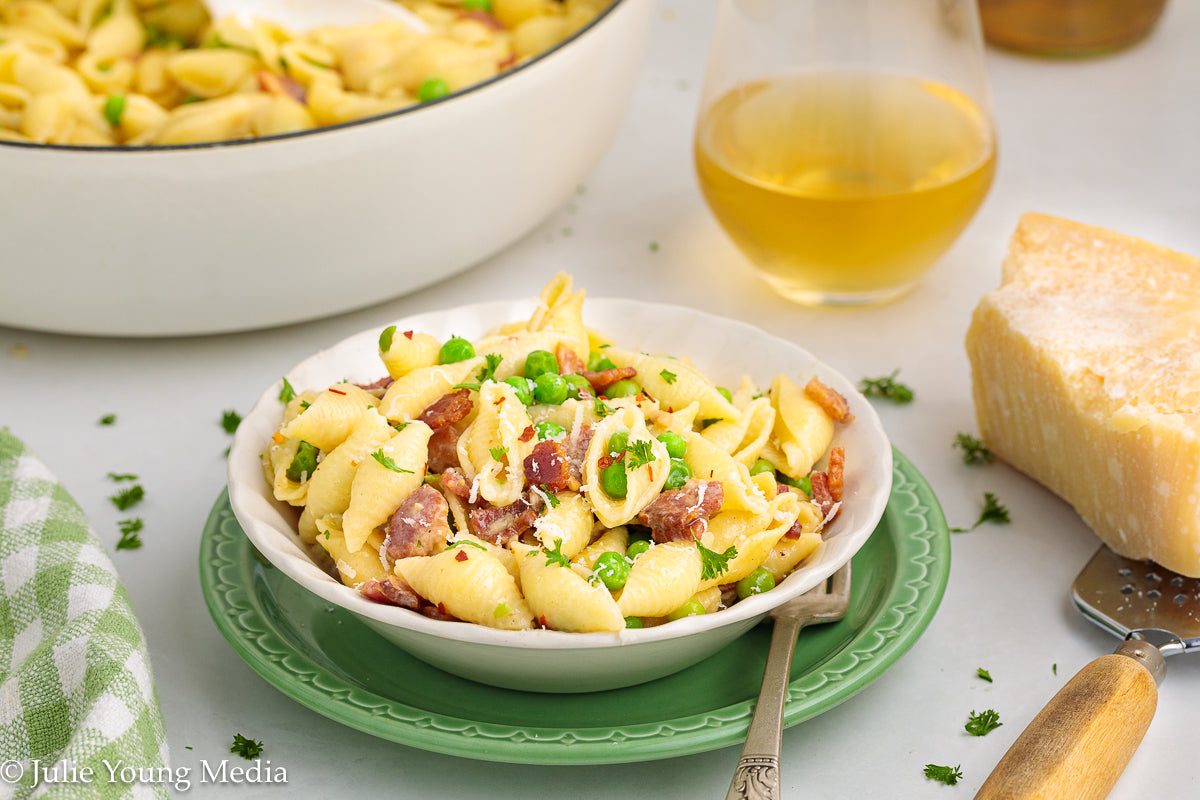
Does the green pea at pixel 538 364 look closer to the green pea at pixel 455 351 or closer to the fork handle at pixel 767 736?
the green pea at pixel 455 351

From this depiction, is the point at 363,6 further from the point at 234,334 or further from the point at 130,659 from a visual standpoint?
the point at 130,659

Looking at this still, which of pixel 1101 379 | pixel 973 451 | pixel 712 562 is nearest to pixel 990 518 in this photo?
pixel 973 451

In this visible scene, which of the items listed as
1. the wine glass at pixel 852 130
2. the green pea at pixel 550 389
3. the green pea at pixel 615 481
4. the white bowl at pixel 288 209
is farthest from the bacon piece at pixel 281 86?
the green pea at pixel 615 481

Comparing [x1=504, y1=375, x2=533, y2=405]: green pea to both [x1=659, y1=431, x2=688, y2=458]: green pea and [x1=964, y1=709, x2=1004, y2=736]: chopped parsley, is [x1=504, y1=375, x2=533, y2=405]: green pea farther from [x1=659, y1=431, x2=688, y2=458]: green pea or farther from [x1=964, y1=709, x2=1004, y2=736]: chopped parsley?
[x1=964, y1=709, x2=1004, y2=736]: chopped parsley

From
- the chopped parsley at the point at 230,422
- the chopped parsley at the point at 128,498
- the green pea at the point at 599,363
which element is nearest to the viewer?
the green pea at the point at 599,363

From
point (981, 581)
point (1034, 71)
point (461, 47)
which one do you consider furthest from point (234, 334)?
point (1034, 71)

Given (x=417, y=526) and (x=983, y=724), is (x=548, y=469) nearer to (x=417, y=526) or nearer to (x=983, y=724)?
(x=417, y=526)
